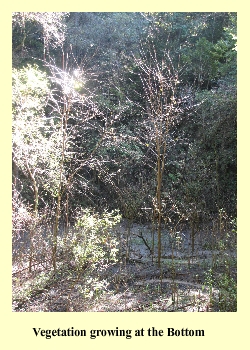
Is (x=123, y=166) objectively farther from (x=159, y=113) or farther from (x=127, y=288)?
(x=127, y=288)

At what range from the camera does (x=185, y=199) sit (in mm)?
9016

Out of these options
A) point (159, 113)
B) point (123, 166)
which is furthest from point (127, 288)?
point (123, 166)

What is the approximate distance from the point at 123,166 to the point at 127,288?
203 inches

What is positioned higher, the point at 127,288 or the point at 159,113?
the point at 159,113

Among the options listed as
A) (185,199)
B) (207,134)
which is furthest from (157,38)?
(185,199)

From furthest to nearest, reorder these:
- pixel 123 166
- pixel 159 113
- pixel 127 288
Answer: pixel 123 166 → pixel 159 113 → pixel 127 288

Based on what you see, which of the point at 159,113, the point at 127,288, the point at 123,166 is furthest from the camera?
the point at 123,166

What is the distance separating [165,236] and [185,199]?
3.80 ft

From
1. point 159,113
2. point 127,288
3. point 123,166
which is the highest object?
point 159,113

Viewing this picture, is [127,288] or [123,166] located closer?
[127,288]

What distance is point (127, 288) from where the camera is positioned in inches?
201

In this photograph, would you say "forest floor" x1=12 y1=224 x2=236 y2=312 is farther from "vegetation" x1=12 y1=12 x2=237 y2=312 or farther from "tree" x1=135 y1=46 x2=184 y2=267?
"tree" x1=135 y1=46 x2=184 y2=267

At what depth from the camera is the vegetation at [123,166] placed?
4758mm

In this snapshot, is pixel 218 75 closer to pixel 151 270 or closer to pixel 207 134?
pixel 207 134
